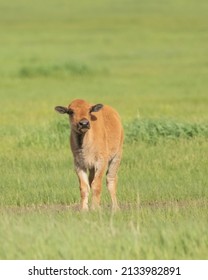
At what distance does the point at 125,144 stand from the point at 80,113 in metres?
5.20

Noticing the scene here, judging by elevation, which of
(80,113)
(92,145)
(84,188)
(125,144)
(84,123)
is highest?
(80,113)

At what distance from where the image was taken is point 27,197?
1332cm

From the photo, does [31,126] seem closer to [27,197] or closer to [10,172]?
[10,172]

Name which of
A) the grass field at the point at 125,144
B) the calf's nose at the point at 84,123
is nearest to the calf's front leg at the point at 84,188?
the grass field at the point at 125,144

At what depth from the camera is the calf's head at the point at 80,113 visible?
12523 mm

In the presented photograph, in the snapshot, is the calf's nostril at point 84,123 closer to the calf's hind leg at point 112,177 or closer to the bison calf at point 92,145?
the bison calf at point 92,145

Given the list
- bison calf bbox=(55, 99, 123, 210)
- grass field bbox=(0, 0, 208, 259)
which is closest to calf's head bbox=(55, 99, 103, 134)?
bison calf bbox=(55, 99, 123, 210)

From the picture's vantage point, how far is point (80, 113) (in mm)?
12555

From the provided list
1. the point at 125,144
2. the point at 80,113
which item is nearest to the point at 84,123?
the point at 80,113

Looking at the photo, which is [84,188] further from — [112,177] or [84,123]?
[112,177]

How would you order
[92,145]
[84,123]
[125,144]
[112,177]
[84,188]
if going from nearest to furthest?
[84,123], [84,188], [92,145], [112,177], [125,144]
